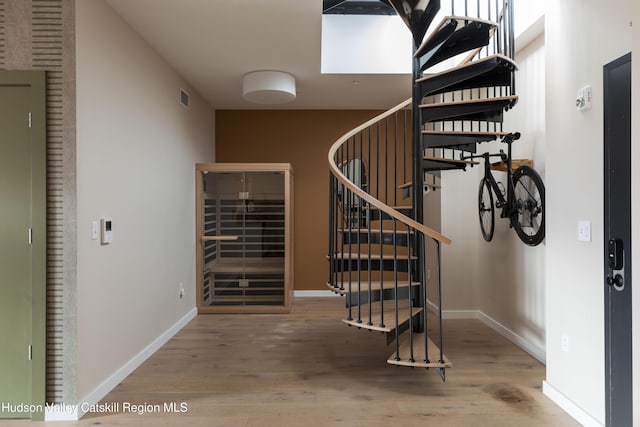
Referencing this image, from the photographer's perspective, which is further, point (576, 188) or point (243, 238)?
point (243, 238)

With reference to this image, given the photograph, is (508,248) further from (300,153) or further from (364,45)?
(300,153)

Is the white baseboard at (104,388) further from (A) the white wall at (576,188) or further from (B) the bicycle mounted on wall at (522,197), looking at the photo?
(B) the bicycle mounted on wall at (522,197)

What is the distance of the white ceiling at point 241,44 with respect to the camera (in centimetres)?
279

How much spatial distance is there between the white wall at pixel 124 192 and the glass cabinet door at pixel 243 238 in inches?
21.2

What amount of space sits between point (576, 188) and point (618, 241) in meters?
0.43

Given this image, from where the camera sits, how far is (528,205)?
3188 millimetres

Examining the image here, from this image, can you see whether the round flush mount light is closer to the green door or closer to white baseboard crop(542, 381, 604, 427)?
the green door

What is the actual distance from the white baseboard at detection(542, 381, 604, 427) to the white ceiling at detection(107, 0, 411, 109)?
3.18m

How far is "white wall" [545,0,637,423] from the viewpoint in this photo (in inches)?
81.2

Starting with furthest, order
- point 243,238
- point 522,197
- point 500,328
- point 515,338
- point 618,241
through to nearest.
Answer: point 243,238 → point 500,328 → point 515,338 → point 522,197 → point 618,241

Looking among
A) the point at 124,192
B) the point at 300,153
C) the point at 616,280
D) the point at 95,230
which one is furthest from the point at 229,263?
the point at 616,280

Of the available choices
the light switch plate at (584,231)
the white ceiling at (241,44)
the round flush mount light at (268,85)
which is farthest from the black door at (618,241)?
the round flush mount light at (268,85)

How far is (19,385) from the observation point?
7.47ft

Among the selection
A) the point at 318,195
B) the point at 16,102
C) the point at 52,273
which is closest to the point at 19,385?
the point at 52,273
